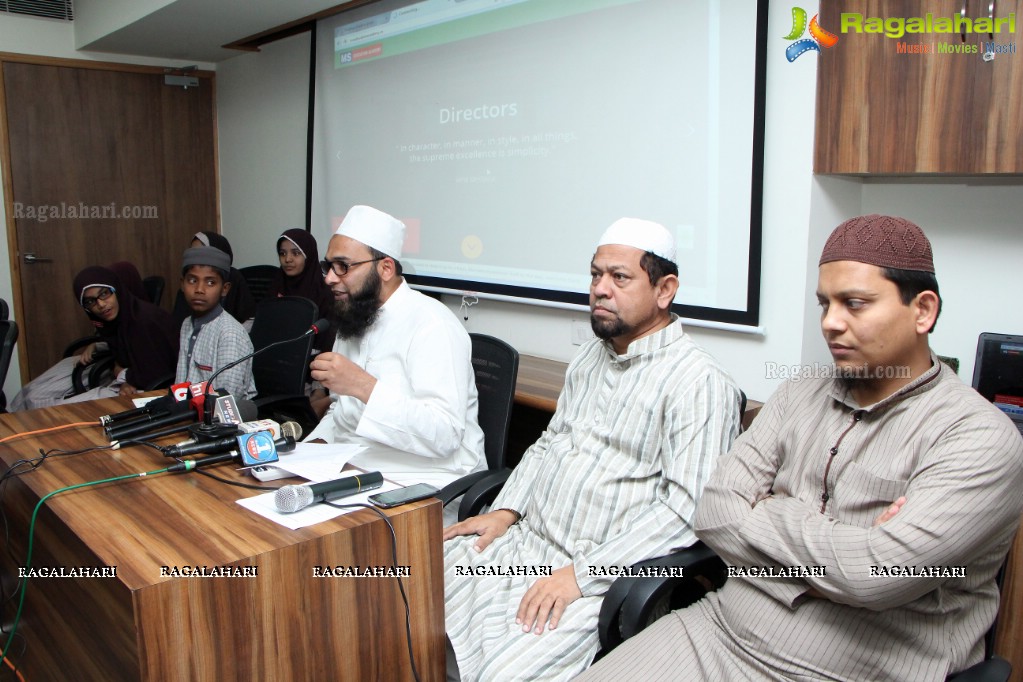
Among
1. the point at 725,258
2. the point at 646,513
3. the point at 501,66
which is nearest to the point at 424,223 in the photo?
the point at 501,66

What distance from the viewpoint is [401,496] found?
1.56m

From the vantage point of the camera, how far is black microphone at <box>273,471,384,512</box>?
148cm

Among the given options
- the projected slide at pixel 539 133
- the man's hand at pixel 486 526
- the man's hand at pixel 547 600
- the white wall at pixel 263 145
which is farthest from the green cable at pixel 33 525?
the white wall at pixel 263 145

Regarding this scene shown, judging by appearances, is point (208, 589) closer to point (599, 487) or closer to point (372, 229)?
point (599, 487)

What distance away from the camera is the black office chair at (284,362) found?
299 centimetres

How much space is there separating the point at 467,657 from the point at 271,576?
1.63 feet

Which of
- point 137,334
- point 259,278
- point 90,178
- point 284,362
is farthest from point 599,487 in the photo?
point 90,178

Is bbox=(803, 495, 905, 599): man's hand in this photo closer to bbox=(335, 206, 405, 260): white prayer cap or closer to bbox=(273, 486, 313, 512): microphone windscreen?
bbox=(273, 486, 313, 512): microphone windscreen

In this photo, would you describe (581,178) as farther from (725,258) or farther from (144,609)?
(144,609)

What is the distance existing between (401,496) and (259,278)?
12.5 ft

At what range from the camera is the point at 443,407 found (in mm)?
2158

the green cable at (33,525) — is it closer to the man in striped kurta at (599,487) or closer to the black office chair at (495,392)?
the man in striped kurta at (599,487)

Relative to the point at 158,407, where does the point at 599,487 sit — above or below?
below

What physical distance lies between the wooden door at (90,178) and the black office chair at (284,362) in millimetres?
2692
